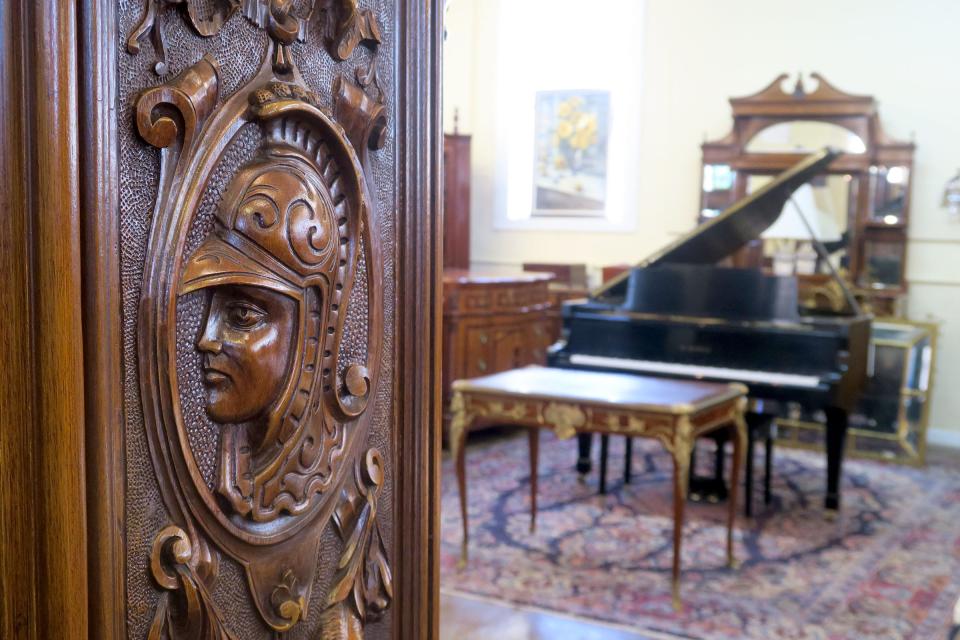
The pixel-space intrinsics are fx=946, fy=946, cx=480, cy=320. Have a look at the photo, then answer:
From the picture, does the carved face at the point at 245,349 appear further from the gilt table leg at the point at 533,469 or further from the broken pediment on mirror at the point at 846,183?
the broken pediment on mirror at the point at 846,183

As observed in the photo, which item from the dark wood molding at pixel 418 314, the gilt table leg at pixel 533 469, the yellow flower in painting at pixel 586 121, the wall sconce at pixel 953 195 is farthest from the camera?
the yellow flower in painting at pixel 586 121

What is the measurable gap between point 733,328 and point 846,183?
2255mm

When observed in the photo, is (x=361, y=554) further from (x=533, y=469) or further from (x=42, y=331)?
(x=533, y=469)

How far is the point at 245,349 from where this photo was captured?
0.71m

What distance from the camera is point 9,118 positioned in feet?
1.80

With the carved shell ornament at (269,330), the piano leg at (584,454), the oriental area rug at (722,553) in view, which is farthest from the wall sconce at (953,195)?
the carved shell ornament at (269,330)

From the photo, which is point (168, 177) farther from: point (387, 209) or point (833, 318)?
point (833, 318)

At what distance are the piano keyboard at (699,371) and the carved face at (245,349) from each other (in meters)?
4.15

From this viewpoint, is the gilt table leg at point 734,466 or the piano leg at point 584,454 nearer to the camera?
the gilt table leg at point 734,466

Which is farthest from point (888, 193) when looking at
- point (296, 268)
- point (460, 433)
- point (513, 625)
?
point (296, 268)

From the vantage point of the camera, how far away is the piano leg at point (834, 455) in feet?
15.1

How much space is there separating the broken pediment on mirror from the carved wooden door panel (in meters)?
5.77

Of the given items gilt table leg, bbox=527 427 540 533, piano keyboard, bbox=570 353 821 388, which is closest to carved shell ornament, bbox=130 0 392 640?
gilt table leg, bbox=527 427 540 533

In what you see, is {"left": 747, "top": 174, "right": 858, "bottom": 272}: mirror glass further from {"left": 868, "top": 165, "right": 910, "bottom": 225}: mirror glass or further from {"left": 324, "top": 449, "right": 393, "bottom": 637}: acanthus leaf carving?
{"left": 324, "top": 449, "right": 393, "bottom": 637}: acanthus leaf carving
